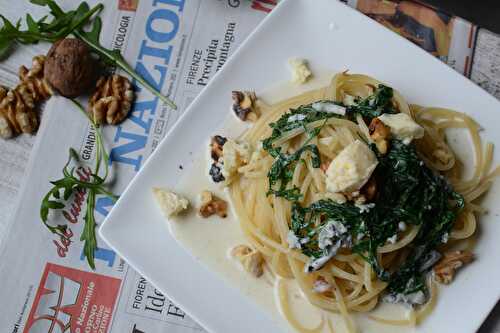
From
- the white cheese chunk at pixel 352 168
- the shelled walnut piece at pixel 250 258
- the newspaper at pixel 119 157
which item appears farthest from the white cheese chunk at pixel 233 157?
the newspaper at pixel 119 157

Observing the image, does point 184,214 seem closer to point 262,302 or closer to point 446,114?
point 262,302

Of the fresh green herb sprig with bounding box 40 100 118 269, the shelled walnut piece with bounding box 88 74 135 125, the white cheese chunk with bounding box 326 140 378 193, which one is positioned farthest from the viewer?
the shelled walnut piece with bounding box 88 74 135 125

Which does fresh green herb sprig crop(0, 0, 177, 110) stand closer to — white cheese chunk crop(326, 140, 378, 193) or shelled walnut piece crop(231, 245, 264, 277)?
shelled walnut piece crop(231, 245, 264, 277)

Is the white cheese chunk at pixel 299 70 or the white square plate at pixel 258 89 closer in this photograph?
the white square plate at pixel 258 89

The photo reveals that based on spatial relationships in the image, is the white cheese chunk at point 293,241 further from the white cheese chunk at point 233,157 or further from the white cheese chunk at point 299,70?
the white cheese chunk at point 299,70

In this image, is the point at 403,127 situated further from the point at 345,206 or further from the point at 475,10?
the point at 475,10

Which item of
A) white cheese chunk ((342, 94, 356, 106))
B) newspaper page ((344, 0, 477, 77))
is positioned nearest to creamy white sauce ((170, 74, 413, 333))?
white cheese chunk ((342, 94, 356, 106))
